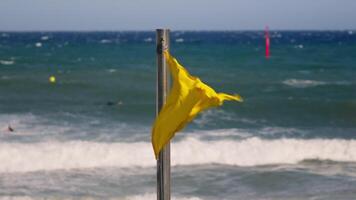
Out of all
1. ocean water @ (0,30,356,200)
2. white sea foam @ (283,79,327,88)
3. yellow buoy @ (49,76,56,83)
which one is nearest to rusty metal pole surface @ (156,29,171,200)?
ocean water @ (0,30,356,200)

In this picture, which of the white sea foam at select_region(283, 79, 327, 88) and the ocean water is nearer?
the ocean water

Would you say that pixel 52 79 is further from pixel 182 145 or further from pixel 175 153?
pixel 175 153

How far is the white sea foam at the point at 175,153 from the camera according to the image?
15422mm

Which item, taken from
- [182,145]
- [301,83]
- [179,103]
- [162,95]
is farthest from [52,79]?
[179,103]

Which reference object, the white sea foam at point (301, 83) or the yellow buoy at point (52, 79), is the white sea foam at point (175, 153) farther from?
the yellow buoy at point (52, 79)

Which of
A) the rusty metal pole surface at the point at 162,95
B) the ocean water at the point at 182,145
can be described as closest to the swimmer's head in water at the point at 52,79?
the ocean water at the point at 182,145

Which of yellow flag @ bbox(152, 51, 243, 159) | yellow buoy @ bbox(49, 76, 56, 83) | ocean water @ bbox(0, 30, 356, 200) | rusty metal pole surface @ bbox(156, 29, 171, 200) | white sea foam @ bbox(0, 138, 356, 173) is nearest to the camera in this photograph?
yellow flag @ bbox(152, 51, 243, 159)

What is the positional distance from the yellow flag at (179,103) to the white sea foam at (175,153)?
957 centimetres

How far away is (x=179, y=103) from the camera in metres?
5.60

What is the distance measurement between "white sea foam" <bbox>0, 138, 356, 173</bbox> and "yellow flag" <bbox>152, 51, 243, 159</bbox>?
31.4 ft

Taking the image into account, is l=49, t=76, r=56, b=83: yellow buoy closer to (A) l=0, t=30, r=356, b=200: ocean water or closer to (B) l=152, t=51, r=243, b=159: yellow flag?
(A) l=0, t=30, r=356, b=200: ocean water

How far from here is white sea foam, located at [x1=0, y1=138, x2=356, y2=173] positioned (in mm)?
15422

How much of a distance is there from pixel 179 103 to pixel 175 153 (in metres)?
10.7

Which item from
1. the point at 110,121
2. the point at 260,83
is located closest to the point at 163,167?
the point at 110,121
